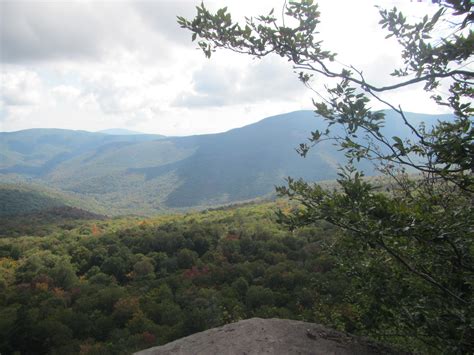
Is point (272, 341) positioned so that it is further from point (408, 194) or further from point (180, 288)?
point (180, 288)

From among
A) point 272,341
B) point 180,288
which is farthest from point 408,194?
point 180,288

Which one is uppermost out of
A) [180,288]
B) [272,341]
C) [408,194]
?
[408,194]

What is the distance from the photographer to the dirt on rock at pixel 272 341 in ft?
17.2

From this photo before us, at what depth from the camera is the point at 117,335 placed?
1755cm

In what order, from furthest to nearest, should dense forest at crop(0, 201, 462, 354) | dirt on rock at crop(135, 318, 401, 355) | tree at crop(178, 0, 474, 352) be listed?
dirt on rock at crop(135, 318, 401, 355) < dense forest at crop(0, 201, 462, 354) < tree at crop(178, 0, 474, 352)

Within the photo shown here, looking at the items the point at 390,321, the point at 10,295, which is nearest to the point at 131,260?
the point at 10,295

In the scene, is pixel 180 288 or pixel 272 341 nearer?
pixel 272 341

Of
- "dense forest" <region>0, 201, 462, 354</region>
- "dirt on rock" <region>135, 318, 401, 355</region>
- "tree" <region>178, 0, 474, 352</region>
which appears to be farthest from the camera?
"dirt on rock" <region>135, 318, 401, 355</region>

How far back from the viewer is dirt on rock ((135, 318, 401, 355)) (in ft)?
17.2

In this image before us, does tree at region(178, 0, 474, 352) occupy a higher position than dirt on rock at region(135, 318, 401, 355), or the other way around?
tree at region(178, 0, 474, 352)

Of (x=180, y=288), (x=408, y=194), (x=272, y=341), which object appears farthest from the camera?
(x=180, y=288)

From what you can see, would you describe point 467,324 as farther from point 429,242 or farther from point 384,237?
point 384,237

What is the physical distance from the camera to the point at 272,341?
552cm

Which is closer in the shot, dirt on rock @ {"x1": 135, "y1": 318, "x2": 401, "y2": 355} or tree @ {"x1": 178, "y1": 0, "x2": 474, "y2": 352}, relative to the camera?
tree @ {"x1": 178, "y1": 0, "x2": 474, "y2": 352}
